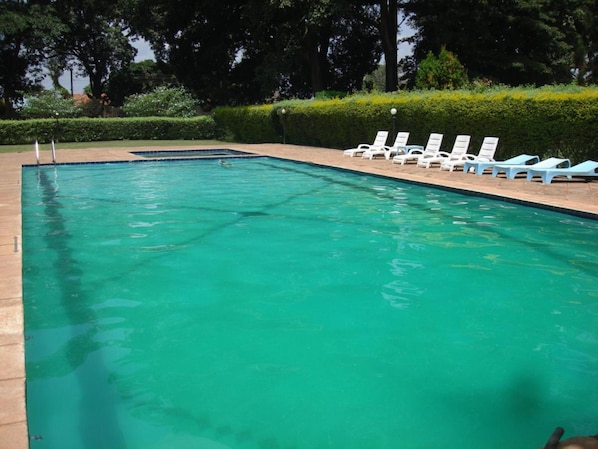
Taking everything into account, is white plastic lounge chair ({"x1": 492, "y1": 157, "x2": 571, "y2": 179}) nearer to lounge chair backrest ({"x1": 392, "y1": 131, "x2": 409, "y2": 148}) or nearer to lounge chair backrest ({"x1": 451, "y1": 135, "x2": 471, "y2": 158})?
lounge chair backrest ({"x1": 451, "y1": 135, "x2": 471, "y2": 158})

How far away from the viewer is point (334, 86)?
1559 inches

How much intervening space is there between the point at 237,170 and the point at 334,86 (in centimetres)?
2286

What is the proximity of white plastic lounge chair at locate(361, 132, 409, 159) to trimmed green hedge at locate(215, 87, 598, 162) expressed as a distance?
0.71m

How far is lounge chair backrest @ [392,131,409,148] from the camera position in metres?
18.3

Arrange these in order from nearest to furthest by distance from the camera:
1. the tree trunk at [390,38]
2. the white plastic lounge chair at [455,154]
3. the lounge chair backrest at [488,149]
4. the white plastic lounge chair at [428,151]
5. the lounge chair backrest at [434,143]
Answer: the lounge chair backrest at [488,149] < the white plastic lounge chair at [455,154] < the white plastic lounge chair at [428,151] < the lounge chair backrest at [434,143] < the tree trunk at [390,38]

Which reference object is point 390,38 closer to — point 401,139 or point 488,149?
point 401,139

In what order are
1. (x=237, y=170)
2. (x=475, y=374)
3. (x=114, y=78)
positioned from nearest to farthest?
1. (x=475, y=374)
2. (x=237, y=170)
3. (x=114, y=78)

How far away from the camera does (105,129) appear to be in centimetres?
3012

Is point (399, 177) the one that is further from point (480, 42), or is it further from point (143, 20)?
point (143, 20)

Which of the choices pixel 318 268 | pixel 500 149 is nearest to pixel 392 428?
pixel 318 268

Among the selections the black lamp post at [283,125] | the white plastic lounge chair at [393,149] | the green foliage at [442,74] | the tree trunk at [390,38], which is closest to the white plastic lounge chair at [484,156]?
the white plastic lounge chair at [393,149]

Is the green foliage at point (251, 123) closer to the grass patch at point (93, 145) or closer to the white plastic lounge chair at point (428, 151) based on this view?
the grass patch at point (93, 145)

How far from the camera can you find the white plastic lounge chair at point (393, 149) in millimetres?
18280

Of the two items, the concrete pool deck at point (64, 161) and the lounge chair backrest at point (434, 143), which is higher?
the lounge chair backrest at point (434, 143)
